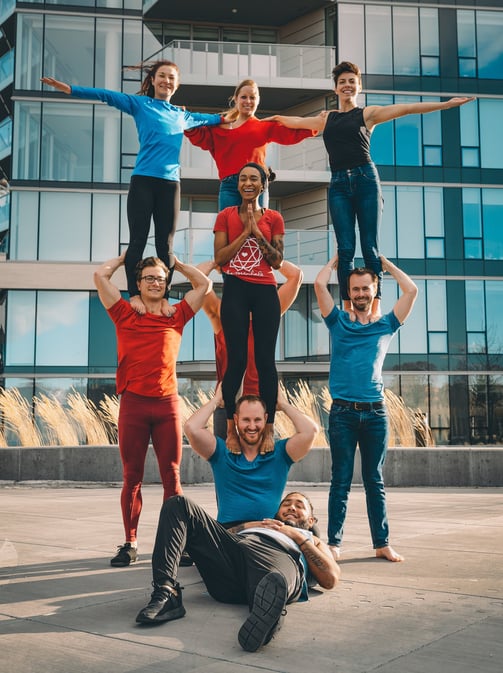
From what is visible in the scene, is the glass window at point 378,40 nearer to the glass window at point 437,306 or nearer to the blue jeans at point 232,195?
the glass window at point 437,306

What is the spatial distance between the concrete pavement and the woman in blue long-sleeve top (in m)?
2.14

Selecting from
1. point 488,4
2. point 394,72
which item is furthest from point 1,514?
point 488,4

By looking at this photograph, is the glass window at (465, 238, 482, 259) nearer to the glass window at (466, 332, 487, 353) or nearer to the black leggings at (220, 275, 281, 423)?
the glass window at (466, 332, 487, 353)

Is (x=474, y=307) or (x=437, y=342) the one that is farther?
(x=474, y=307)

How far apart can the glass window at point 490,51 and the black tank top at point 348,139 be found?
22.4 metres

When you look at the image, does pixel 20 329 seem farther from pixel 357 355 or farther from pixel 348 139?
pixel 357 355

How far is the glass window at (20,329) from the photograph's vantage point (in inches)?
968

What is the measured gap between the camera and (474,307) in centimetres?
2517

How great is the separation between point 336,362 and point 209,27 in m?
23.7

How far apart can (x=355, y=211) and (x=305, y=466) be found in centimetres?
794

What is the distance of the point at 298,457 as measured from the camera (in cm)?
462

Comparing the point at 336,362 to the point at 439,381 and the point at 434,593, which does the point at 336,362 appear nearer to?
the point at 434,593

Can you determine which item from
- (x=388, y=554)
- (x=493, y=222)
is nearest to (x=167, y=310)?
(x=388, y=554)

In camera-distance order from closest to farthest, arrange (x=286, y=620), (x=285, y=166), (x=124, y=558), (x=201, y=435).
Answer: (x=286, y=620) < (x=201, y=435) < (x=124, y=558) < (x=285, y=166)
